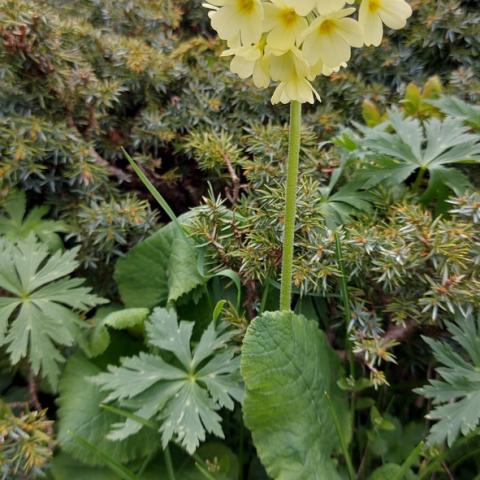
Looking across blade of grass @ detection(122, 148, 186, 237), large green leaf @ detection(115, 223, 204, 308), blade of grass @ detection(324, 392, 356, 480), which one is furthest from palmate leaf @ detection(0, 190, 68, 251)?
blade of grass @ detection(324, 392, 356, 480)

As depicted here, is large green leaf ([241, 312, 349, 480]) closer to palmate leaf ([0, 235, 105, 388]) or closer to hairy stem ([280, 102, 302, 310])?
hairy stem ([280, 102, 302, 310])

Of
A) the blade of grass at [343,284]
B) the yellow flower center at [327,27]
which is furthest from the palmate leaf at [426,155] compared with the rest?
the yellow flower center at [327,27]

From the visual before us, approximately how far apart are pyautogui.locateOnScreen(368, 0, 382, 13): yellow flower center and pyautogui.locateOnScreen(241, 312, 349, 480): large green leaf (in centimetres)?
52

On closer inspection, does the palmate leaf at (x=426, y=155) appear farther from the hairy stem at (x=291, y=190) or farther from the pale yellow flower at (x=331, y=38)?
the pale yellow flower at (x=331, y=38)

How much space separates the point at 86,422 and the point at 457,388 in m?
0.75

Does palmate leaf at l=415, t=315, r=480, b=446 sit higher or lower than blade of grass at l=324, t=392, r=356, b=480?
higher

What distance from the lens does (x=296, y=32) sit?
824mm

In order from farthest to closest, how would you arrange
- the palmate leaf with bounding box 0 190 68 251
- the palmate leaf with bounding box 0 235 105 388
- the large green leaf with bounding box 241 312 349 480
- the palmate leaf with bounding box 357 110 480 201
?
the palmate leaf with bounding box 0 190 68 251 → the palmate leaf with bounding box 357 110 480 201 → the palmate leaf with bounding box 0 235 105 388 → the large green leaf with bounding box 241 312 349 480

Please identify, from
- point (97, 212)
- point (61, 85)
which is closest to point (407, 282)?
point (97, 212)

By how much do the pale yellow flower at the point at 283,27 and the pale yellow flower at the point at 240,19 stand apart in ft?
0.05

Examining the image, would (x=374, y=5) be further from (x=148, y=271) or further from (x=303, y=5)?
(x=148, y=271)

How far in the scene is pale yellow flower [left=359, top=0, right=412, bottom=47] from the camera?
2.77 feet

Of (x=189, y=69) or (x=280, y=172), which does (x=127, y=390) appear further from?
(x=189, y=69)

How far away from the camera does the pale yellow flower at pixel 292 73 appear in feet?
2.79
